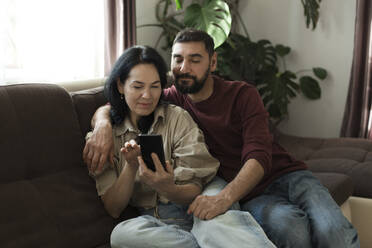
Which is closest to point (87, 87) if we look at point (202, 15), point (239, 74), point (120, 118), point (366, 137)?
point (120, 118)

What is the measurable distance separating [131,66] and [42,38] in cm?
101

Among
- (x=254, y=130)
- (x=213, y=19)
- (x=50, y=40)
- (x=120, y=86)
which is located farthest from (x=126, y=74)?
(x=213, y=19)

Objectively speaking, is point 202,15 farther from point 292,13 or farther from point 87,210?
point 87,210

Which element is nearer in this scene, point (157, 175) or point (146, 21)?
point (157, 175)

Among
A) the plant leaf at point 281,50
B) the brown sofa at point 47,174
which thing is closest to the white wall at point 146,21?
the plant leaf at point 281,50

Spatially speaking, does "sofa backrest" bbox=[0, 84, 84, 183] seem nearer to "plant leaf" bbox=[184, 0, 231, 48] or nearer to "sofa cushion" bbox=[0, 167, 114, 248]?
"sofa cushion" bbox=[0, 167, 114, 248]

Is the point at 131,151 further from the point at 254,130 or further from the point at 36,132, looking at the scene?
the point at 254,130

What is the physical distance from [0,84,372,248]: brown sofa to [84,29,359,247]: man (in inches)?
3.9

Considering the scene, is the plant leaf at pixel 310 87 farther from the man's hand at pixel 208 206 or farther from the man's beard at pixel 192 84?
the man's hand at pixel 208 206

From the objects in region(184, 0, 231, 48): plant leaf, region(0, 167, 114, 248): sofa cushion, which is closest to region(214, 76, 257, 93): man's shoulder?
region(0, 167, 114, 248): sofa cushion

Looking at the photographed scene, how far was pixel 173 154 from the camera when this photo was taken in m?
1.74

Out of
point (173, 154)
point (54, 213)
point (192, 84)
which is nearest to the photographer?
point (54, 213)

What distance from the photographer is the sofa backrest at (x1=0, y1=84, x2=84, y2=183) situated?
5.24 feet

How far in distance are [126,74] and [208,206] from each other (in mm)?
578
